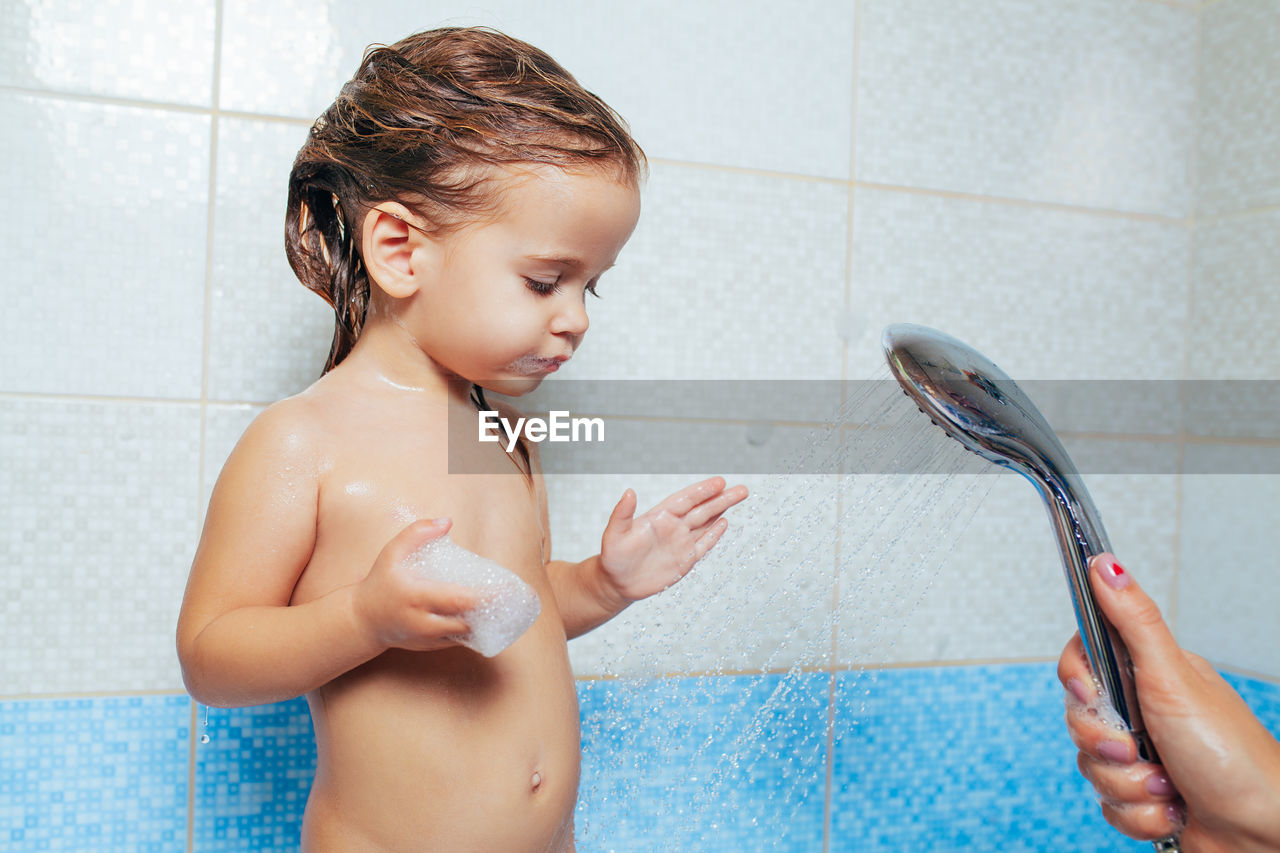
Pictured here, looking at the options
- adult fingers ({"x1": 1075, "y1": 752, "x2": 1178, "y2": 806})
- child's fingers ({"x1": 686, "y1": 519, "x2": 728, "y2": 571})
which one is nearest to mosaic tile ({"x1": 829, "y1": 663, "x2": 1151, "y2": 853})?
child's fingers ({"x1": 686, "y1": 519, "x2": 728, "y2": 571})

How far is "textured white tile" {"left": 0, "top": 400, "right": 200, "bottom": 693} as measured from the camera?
916 millimetres

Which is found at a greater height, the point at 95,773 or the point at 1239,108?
the point at 1239,108

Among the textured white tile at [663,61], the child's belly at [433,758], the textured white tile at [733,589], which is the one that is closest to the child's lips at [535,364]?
the child's belly at [433,758]

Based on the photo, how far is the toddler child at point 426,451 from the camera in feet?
2.23

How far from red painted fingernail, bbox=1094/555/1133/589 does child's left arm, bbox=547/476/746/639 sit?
0.31 metres

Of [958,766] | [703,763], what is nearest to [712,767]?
[703,763]

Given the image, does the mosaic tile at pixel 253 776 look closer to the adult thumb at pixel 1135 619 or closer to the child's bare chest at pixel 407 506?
the child's bare chest at pixel 407 506

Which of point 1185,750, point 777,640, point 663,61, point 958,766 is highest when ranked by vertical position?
point 663,61

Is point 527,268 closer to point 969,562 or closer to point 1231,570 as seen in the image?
point 969,562

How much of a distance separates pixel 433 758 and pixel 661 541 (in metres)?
0.27

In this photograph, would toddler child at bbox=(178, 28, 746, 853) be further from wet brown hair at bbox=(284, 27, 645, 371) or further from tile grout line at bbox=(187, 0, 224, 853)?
tile grout line at bbox=(187, 0, 224, 853)

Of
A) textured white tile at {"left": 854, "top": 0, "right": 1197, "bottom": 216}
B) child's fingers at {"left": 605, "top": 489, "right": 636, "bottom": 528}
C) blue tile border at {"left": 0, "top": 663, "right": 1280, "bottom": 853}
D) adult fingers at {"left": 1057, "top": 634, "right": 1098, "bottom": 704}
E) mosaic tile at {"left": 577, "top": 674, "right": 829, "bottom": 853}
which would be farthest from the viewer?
textured white tile at {"left": 854, "top": 0, "right": 1197, "bottom": 216}

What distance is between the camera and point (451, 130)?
0.72 meters

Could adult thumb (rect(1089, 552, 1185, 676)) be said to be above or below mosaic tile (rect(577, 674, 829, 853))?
above
